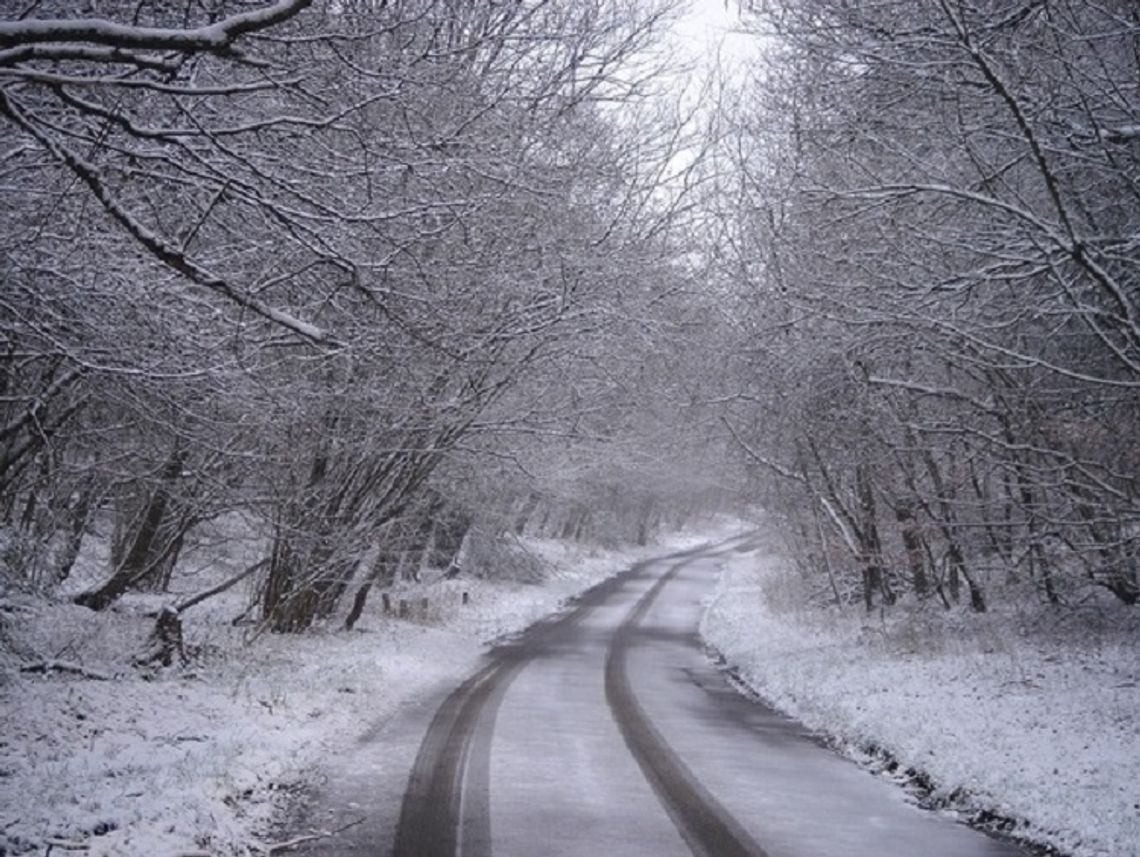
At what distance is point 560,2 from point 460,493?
14.1 meters

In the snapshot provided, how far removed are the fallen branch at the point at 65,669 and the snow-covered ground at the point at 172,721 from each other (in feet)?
0.17

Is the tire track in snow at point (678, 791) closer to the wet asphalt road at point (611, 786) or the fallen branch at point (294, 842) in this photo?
the wet asphalt road at point (611, 786)

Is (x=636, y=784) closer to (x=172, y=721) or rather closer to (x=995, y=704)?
(x=172, y=721)

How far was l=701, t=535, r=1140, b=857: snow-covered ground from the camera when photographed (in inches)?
331

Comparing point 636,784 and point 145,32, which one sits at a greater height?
point 145,32

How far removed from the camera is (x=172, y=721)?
10.4m

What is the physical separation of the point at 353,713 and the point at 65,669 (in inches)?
133

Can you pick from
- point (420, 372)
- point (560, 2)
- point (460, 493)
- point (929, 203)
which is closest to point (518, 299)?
point (420, 372)

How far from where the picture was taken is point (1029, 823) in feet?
26.6

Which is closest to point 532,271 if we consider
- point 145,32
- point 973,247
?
point 973,247

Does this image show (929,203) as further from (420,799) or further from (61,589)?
(61,589)

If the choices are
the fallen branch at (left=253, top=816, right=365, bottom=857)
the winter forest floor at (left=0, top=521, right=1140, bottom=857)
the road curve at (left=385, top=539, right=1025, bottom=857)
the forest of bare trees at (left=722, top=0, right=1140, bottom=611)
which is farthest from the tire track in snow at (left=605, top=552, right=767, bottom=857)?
the forest of bare trees at (left=722, top=0, right=1140, bottom=611)

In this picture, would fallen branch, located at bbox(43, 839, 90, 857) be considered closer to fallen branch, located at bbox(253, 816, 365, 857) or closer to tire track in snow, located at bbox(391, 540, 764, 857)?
fallen branch, located at bbox(253, 816, 365, 857)

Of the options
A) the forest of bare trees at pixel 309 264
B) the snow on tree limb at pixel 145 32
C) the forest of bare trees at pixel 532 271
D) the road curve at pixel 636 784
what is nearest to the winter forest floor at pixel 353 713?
the road curve at pixel 636 784
